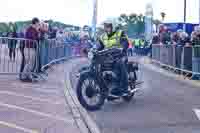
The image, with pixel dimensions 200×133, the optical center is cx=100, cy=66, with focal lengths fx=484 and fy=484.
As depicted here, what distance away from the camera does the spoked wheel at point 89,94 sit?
31.5 ft

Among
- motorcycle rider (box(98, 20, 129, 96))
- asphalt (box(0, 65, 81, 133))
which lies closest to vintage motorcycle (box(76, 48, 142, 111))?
motorcycle rider (box(98, 20, 129, 96))

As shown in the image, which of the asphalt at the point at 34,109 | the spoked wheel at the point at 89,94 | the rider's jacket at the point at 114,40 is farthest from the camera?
the rider's jacket at the point at 114,40

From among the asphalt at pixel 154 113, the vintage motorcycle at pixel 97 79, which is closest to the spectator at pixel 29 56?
the asphalt at pixel 154 113

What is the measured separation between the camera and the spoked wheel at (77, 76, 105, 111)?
378 inches

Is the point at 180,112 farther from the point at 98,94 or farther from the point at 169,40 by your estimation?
the point at 169,40

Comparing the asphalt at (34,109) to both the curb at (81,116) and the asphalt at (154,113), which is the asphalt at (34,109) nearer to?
the curb at (81,116)

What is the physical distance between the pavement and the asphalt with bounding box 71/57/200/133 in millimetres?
451

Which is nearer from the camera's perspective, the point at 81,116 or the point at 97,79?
the point at 81,116

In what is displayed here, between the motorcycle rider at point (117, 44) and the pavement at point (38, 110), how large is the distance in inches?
43.9

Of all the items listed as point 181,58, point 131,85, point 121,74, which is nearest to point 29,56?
point 131,85

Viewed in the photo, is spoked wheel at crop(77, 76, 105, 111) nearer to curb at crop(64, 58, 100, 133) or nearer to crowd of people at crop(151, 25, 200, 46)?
curb at crop(64, 58, 100, 133)

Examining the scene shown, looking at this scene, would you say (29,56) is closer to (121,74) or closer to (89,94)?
(121,74)

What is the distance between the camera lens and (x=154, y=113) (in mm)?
9289

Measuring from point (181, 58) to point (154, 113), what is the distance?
9329 mm
